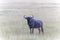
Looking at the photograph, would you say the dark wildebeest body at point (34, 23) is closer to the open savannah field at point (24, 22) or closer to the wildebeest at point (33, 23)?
the wildebeest at point (33, 23)

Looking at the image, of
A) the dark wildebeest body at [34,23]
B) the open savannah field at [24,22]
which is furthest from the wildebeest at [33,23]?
the open savannah field at [24,22]

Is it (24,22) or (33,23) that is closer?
(33,23)

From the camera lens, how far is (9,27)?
271 inches

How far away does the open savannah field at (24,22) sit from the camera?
5.84m

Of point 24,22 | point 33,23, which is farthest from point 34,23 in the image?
point 24,22

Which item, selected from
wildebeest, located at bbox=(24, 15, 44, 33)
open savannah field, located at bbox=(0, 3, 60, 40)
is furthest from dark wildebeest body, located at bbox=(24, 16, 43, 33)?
open savannah field, located at bbox=(0, 3, 60, 40)

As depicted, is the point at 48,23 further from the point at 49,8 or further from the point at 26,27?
the point at 49,8

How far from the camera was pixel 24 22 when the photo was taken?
23.8 feet

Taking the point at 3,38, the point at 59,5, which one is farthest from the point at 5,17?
the point at 3,38

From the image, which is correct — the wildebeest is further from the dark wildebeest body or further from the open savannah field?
the open savannah field

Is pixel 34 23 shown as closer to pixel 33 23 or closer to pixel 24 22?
pixel 33 23

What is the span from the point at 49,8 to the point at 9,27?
141 inches

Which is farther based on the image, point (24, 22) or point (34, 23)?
point (24, 22)

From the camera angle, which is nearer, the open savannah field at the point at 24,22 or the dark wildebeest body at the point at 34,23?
the open savannah field at the point at 24,22
